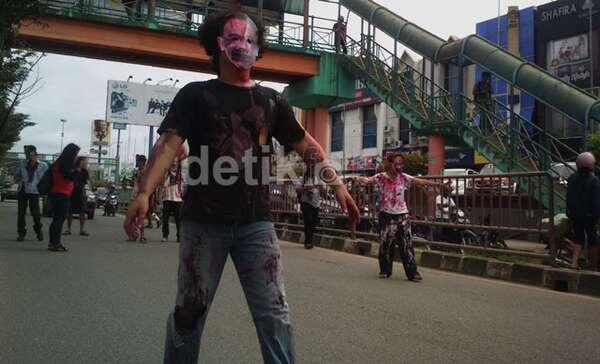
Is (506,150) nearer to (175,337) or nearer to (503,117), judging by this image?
(503,117)

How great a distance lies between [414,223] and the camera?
11008 millimetres

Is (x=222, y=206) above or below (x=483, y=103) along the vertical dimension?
below

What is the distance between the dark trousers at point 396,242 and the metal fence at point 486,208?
1.95 meters

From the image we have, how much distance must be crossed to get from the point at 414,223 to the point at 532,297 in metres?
4.12

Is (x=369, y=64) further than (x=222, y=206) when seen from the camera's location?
Yes

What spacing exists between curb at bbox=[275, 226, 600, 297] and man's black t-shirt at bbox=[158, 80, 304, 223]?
620 centimetres

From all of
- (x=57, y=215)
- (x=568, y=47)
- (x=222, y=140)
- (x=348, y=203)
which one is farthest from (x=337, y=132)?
(x=222, y=140)

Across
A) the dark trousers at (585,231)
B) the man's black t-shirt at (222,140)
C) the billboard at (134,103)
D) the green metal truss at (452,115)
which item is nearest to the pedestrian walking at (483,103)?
the green metal truss at (452,115)

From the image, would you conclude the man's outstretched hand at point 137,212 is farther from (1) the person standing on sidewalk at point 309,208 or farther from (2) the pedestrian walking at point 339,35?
(2) the pedestrian walking at point 339,35

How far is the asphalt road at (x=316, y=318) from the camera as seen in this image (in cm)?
414

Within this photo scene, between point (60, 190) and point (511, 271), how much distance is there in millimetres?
7190

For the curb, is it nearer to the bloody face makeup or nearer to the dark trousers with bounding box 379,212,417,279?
the dark trousers with bounding box 379,212,417,279

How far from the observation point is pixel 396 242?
312 inches

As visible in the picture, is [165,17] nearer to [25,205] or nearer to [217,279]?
[25,205]
